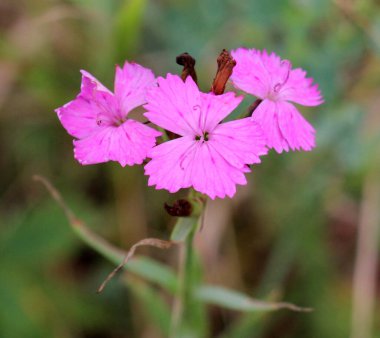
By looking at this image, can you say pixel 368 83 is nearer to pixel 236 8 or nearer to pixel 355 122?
pixel 355 122

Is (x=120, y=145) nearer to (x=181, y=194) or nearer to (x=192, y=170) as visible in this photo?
(x=192, y=170)

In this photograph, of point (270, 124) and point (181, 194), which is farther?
point (181, 194)

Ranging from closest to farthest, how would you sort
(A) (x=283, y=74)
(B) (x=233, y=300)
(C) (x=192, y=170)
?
(C) (x=192, y=170) → (A) (x=283, y=74) → (B) (x=233, y=300)

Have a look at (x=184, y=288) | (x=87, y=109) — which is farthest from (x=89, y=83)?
(x=184, y=288)

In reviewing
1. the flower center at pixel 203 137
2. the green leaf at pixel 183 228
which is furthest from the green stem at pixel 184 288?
the flower center at pixel 203 137

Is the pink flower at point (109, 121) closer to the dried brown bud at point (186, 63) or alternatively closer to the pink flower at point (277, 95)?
the dried brown bud at point (186, 63)

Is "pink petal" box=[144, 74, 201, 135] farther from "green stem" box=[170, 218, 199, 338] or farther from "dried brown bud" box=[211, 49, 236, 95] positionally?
"green stem" box=[170, 218, 199, 338]

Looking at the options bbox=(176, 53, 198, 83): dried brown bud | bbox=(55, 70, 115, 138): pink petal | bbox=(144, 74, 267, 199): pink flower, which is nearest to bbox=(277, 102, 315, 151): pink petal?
bbox=(144, 74, 267, 199): pink flower
